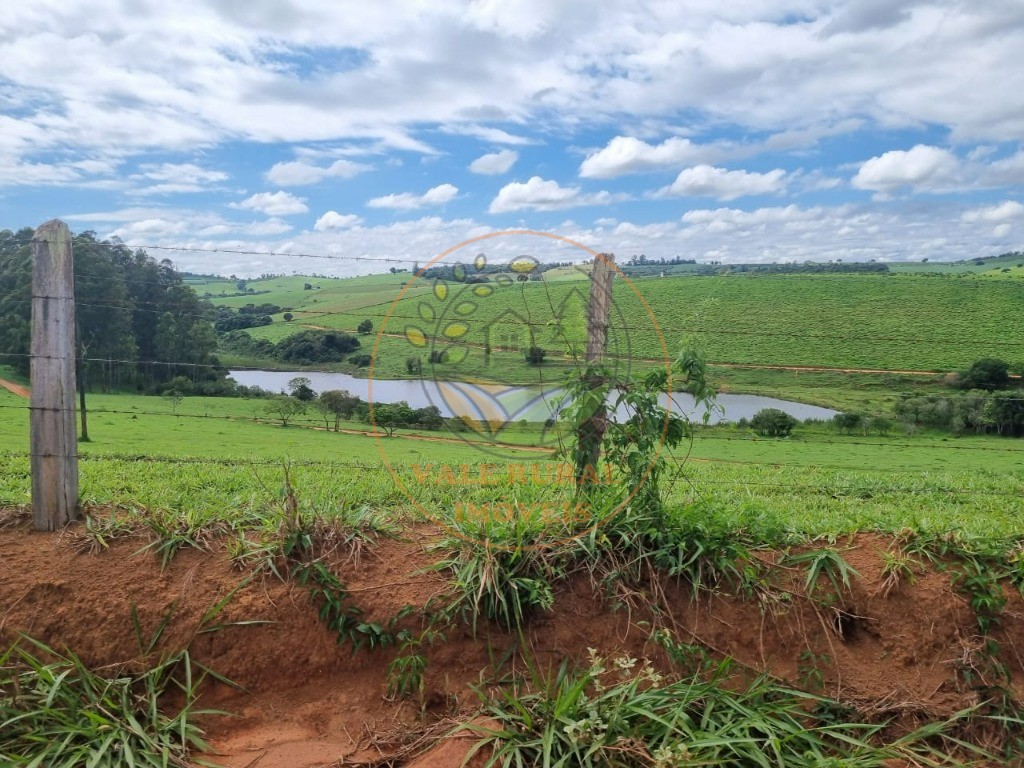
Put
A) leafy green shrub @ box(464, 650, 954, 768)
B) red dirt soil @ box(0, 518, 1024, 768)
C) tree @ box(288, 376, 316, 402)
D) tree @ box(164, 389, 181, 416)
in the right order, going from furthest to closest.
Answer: tree @ box(288, 376, 316, 402)
tree @ box(164, 389, 181, 416)
red dirt soil @ box(0, 518, 1024, 768)
leafy green shrub @ box(464, 650, 954, 768)

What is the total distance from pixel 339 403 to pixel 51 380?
9300 mm

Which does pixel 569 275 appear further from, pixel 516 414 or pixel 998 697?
pixel 998 697

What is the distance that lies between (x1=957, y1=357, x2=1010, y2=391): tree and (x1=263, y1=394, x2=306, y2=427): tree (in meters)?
14.9

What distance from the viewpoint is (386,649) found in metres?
3.90

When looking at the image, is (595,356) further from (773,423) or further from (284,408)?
(773,423)

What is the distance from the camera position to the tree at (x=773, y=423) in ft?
55.5

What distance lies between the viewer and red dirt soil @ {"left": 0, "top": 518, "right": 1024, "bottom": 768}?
148 inches

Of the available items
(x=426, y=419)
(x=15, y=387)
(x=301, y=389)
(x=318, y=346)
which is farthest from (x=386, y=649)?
(x=15, y=387)

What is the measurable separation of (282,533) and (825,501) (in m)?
6.32

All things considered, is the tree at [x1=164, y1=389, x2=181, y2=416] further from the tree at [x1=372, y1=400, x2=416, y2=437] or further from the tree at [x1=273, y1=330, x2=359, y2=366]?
the tree at [x1=372, y1=400, x2=416, y2=437]

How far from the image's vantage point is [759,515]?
459 centimetres

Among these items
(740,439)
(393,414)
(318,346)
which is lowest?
(740,439)

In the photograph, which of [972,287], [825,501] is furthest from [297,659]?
[972,287]

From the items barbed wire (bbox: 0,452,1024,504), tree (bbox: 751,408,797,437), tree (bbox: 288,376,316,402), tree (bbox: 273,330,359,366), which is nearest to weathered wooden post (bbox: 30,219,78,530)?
barbed wire (bbox: 0,452,1024,504)
